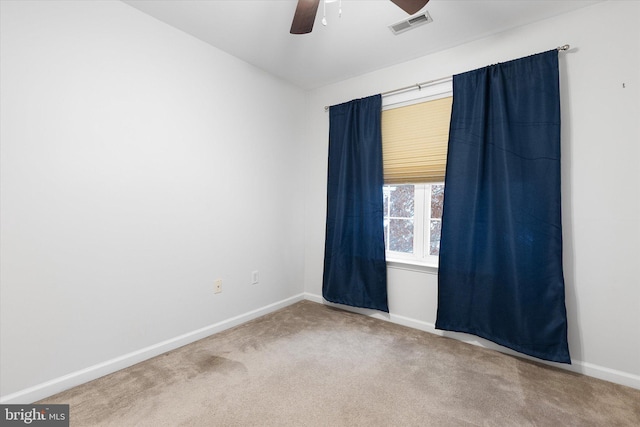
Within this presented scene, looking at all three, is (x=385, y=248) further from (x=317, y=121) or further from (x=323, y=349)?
(x=317, y=121)

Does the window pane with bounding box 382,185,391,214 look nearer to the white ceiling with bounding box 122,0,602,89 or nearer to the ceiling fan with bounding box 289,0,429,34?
the white ceiling with bounding box 122,0,602,89

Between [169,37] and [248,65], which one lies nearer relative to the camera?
[169,37]

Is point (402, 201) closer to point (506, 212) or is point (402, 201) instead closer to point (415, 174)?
point (415, 174)

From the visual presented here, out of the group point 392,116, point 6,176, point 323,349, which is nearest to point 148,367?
point 323,349

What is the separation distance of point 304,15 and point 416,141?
1.52 meters

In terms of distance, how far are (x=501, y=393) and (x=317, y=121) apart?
116 inches

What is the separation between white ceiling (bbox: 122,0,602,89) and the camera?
2066mm

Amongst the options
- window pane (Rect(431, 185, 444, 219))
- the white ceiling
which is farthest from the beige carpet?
the white ceiling

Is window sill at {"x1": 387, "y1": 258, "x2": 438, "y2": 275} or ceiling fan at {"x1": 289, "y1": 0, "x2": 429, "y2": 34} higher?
ceiling fan at {"x1": 289, "y1": 0, "x2": 429, "y2": 34}

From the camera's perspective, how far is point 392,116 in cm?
292

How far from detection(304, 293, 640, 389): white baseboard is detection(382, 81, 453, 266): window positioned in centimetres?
57

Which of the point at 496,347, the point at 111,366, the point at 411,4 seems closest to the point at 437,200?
the point at 496,347

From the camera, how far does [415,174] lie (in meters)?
2.78

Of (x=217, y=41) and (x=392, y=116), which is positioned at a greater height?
(x=217, y=41)
